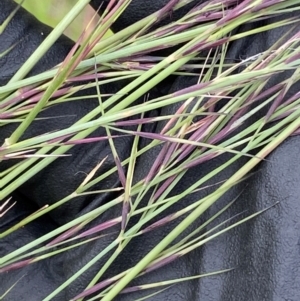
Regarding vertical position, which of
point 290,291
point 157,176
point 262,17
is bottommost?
point 290,291

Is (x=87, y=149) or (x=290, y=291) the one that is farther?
(x=87, y=149)

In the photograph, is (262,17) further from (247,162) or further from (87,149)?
(87,149)

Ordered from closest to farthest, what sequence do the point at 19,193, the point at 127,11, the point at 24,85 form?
the point at 24,85 → the point at 127,11 → the point at 19,193

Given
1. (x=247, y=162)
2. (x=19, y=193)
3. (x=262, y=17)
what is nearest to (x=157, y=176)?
(x=247, y=162)

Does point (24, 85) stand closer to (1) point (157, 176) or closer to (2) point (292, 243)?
(1) point (157, 176)

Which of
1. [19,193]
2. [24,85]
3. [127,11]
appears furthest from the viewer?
[19,193]

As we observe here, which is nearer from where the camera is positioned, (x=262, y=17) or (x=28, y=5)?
(x=262, y=17)

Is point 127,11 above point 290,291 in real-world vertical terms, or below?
above

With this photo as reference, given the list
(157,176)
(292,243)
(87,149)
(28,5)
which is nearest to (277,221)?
(292,243)

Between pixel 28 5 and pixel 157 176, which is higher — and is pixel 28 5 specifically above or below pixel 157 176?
above
